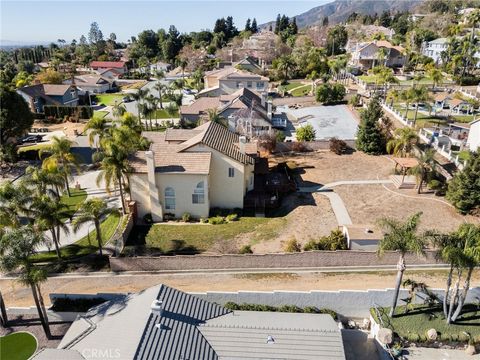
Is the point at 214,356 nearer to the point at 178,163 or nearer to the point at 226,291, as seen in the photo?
the point at 226,291

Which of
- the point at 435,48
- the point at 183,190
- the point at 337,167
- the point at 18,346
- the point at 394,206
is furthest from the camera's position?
the point at 435,48

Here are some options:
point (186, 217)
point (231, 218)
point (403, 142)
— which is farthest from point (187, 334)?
point (403, 142)

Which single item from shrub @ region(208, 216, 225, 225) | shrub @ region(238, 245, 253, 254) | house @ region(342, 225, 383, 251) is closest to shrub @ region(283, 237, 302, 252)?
shrub @ region(238, 245, 253, 254)

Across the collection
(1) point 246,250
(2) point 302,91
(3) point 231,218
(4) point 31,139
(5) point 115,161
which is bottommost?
(1) point 246,250

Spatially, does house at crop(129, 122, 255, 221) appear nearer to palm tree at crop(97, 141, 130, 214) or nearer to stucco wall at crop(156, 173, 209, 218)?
stucco wall at crop(156, 173, 209, 218)

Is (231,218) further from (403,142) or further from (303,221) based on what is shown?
(403,142)
